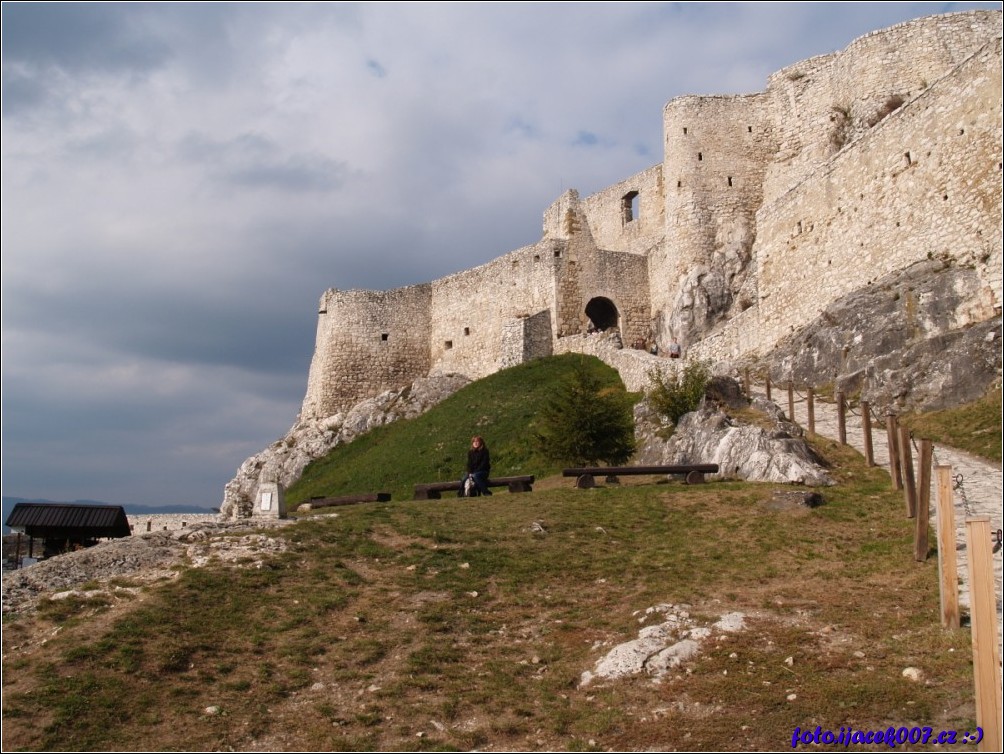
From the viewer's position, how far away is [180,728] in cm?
815

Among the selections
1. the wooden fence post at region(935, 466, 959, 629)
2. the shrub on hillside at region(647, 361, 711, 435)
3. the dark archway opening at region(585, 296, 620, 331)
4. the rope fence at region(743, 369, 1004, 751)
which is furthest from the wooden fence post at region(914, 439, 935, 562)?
the dark archway opening at region(585, 296, 620, 331)

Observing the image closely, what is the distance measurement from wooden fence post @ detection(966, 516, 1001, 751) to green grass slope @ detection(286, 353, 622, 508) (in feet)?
52.7

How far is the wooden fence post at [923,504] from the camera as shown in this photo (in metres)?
10.1

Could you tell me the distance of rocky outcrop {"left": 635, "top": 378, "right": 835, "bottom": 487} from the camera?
51.3 ft

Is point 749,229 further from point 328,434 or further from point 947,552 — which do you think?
point 947,552

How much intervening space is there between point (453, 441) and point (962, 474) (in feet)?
56.8

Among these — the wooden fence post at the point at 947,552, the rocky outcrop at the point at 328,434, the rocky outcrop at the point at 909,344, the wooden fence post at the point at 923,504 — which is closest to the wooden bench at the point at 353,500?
the wooden fence post at the point at 923,504

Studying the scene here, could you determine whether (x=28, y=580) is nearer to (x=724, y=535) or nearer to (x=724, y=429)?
(x=724, y=535)

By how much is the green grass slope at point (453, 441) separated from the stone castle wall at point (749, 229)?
9.42 ft

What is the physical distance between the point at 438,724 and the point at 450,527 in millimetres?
5942

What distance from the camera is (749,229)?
114 ft

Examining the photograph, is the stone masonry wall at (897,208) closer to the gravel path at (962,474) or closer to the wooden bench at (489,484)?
the gravel path at (962,474)

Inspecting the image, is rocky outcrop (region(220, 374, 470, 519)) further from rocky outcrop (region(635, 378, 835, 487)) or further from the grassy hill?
the grassy hill

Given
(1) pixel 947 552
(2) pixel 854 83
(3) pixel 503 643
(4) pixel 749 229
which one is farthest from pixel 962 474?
(2) pixel 854 83
